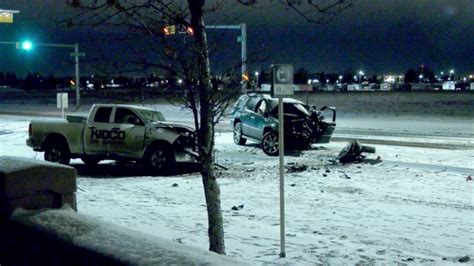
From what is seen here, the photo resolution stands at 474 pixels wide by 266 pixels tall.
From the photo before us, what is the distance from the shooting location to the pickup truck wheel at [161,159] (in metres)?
19.7

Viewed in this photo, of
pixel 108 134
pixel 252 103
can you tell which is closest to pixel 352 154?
pixel 252 103

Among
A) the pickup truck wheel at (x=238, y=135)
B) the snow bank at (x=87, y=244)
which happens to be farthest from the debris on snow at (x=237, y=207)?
the pickup truck wheel at (x=238, y=135)

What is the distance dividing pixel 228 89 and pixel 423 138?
24.4 metres

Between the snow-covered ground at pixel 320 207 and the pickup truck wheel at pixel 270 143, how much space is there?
62cm

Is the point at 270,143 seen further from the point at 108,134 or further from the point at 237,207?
the point at 237,207

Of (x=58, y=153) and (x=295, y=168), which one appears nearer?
(x=295, y=168)

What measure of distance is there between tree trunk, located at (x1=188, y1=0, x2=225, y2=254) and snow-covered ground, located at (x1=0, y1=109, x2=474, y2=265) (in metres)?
1.16

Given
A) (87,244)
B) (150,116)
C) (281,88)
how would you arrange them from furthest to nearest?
1. (150,116)
2. (281,88)
3. (87,244)

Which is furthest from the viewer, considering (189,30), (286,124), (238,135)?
(238,135)

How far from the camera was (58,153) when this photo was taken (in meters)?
20.7

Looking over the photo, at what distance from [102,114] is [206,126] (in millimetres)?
13085

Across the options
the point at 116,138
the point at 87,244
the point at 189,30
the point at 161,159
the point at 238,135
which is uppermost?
the point at 189,30

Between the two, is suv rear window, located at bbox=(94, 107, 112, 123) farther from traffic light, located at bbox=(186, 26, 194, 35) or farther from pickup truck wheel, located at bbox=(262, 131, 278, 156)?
traffic light, located at bbox=(186, 26, 194, 35)

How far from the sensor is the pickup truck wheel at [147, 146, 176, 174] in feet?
64.5
